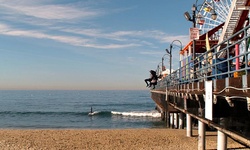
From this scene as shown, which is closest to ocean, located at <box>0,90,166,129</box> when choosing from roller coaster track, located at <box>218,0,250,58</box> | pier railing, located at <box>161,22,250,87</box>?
roller coaster track, located at <box>218,0,250,58</box>

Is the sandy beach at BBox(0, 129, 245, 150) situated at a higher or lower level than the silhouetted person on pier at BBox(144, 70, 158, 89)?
lower

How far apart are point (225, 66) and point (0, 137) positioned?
58.6 ft

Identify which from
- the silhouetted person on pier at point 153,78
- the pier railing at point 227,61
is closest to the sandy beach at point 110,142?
the pier railing at point 227,61

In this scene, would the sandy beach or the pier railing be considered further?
the sandy beach

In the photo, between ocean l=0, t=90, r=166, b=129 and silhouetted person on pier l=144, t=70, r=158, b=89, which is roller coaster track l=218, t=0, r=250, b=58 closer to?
ocean l=0, t=90, r=166, b=129

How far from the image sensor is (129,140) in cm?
1997

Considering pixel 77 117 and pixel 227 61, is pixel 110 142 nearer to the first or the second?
pixel 227 61

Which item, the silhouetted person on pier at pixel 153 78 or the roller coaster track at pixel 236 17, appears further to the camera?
the silhouetted person on pier at pixel 153 78

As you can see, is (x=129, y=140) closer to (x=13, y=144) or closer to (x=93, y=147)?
(x=93, y=147)

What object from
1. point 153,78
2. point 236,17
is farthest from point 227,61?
point 153,78

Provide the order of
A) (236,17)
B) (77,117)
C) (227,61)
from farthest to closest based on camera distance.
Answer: (77,117), (236,17), (227,61)

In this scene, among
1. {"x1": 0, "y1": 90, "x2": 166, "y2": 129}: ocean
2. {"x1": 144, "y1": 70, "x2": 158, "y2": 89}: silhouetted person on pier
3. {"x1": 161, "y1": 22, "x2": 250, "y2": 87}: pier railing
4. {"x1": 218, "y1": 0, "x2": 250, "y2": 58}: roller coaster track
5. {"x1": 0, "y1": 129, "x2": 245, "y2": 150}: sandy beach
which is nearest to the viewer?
{"x1": 161, "y1": 22, "x2": 250, "y2": 87}: pier railing

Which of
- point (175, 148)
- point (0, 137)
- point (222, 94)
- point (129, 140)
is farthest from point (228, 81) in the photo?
point (0, 137)

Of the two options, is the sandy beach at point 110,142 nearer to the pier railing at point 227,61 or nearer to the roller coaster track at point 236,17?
the pier railing at point 227,61
